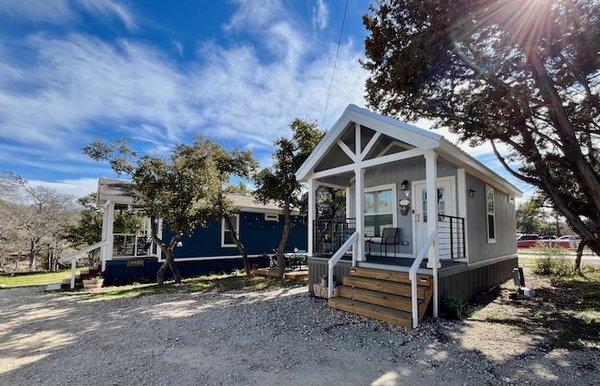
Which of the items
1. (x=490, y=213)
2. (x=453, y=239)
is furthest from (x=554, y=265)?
(x=453, y=239)

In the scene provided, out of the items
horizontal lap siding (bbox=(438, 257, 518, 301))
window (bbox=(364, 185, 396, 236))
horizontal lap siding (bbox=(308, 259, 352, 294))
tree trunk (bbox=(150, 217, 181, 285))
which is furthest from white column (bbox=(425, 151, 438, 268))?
tree trunk (bbox=(150, 217, 181, 285))

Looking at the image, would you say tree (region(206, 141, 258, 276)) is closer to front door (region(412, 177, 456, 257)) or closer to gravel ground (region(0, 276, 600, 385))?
gravel ground (region(0, 276, 600, 385))

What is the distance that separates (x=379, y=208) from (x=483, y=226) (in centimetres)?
290

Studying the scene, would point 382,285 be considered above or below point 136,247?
below

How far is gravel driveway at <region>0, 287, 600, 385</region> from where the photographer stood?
368 centimetres

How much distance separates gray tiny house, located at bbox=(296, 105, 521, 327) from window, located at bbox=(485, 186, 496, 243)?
3 cm

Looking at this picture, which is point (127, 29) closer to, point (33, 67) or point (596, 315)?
point (33, 67)

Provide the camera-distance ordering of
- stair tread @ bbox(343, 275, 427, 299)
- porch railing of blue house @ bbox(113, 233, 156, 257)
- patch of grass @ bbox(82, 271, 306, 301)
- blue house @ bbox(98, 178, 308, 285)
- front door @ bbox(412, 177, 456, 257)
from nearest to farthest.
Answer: stair tread @ bbox(343, 275, 427, 299)
front door @ bbox(412, 177, 456, 257)
patch of grass @ bbox(82, 271, 306, 301)
blue house @ bbox(98, 178, 308, 285)
porch railing of blue house @ bbox(113, 233, 156, 257)

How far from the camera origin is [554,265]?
13.0m

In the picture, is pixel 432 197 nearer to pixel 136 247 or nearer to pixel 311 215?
pixel 311 215

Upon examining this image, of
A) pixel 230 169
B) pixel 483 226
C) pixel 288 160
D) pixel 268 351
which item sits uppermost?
pixel 288 160

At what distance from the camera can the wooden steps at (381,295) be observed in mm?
5543

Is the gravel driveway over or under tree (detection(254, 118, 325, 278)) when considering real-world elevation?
under

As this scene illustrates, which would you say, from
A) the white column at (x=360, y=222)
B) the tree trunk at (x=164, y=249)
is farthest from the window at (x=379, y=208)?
the tree trunk at (x=164, y=249)
